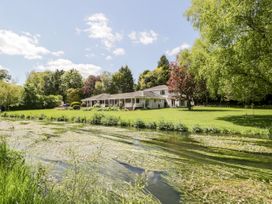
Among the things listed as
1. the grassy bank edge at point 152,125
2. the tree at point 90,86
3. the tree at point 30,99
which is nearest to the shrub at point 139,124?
the grassy bank edge at point 152,125

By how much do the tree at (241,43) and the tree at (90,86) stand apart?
5891cm

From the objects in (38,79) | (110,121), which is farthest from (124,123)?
(38,79)

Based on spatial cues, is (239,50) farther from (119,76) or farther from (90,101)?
(119,76)

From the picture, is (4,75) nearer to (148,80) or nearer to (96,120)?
(148,80)

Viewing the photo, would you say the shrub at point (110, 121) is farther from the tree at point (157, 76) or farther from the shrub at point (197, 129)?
the tree at point (157, 76)

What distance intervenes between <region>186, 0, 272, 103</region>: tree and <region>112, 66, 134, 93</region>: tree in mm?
54877

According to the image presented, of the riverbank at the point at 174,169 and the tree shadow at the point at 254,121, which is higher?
the tree shadow at the point at 254,121

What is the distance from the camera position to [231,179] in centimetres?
867

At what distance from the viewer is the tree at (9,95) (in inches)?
2232

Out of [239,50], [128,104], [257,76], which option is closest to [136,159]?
[239,50]

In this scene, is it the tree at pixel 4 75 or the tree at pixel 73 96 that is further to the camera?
the tree at pixel 4 75

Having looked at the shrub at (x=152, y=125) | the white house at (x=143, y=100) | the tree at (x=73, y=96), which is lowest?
the shrub at (x=152, y=125)

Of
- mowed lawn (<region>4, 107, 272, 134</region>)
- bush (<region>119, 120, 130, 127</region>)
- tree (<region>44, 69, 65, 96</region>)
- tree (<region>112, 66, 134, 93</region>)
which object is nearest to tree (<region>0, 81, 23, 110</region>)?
tree (<region>44, 69, 65, 96</region>)

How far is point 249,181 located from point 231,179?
1.84 ft
